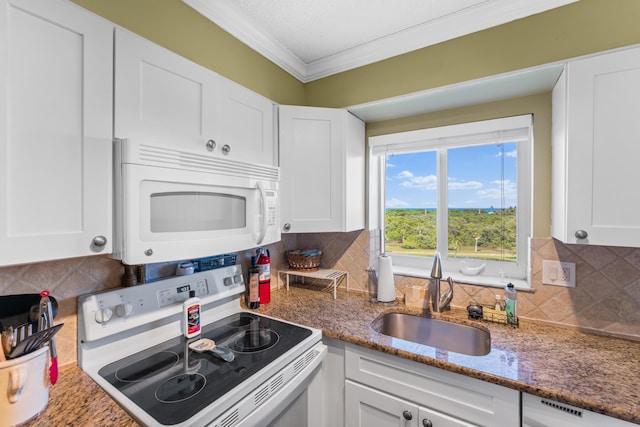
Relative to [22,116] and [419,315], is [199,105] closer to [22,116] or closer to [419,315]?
[22,116]

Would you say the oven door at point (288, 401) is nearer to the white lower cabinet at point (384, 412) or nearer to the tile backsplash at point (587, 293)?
the white lower cabinet at point (384, 412)

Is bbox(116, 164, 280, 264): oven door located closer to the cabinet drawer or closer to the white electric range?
the white electric range

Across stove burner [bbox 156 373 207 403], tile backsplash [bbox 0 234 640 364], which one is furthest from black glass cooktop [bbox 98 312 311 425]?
tile backsplash [bbox 0 234 640 364]

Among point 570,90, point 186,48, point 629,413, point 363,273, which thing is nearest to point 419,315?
point 363,273

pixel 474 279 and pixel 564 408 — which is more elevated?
pixel 474 279

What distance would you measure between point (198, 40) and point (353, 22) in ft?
2.61

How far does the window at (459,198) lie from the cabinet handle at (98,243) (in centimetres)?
153

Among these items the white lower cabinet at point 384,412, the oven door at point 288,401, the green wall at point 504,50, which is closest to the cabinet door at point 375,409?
the white lower cabinet at point 384,412

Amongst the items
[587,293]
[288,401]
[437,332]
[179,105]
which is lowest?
[288,401]

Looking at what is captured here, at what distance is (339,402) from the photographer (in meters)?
1.39

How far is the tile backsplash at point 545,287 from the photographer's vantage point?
105cm

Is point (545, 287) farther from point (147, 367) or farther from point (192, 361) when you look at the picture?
point (147, 367)

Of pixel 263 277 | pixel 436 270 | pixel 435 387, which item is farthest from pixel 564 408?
pixel 263 277

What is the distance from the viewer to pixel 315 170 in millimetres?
1755
